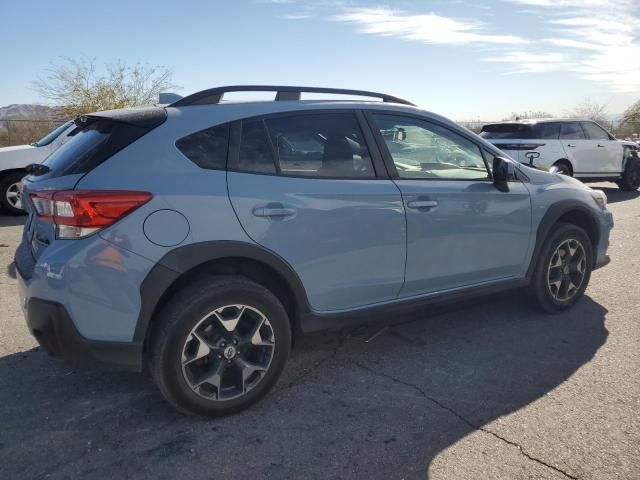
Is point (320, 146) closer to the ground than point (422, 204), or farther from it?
farther from it

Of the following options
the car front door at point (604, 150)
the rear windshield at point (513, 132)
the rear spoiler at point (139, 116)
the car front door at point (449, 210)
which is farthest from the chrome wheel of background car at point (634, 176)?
the rear spoiler at point (139, 116)

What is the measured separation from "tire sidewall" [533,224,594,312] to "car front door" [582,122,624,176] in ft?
27.6

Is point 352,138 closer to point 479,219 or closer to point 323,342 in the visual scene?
point 479,219

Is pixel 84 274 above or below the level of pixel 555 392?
above

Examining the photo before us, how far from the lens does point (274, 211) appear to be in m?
2.98

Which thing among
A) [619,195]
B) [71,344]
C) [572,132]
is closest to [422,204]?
[71,344]

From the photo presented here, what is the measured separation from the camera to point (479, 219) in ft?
12.6

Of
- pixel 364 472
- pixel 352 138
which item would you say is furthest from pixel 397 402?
pixel 352 138

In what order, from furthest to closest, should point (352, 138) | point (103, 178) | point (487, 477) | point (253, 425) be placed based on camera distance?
point (352, 138), point (253, 425), point (103, 178), point (487, 477)

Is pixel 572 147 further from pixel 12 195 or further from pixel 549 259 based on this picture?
pixel 12 195

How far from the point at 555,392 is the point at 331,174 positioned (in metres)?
1.90

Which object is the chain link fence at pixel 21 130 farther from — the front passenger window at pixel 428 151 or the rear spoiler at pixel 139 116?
the front passenger window at pixel 428 151

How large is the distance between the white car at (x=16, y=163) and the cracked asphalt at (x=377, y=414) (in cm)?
577

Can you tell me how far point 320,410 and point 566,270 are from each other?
265 centimetres
